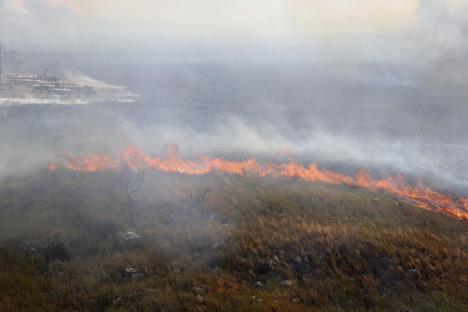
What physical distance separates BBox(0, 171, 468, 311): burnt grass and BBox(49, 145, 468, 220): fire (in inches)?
142

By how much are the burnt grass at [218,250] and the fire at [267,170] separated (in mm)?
3610

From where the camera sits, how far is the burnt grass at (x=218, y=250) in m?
10.9

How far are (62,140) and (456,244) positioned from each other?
3162 cm

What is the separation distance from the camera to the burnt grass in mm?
10922

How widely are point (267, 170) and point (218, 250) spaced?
1582 cm

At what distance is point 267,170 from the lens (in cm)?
2933

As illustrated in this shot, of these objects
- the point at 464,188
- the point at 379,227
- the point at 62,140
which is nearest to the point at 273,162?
the point at 464,188

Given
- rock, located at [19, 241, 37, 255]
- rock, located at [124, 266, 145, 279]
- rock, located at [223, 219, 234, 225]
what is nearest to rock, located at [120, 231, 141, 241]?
rock, located at [124, 266, 145, 279]

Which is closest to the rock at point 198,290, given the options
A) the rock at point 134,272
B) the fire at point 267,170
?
the rock at point 134,272

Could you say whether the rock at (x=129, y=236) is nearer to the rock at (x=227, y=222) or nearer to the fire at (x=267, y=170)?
the rock at (x=227, y=222)

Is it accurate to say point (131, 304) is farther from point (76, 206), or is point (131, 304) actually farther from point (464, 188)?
point (464, 188)

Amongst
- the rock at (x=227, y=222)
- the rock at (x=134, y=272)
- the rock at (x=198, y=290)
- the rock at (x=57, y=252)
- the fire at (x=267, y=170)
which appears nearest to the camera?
the rock at (x=198, y=290)

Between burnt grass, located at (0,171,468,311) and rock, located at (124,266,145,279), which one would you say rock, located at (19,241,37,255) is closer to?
burnt grass, located at (0,171,468,311)

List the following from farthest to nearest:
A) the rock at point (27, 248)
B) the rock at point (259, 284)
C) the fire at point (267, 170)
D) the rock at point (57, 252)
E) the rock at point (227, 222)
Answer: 1. the fire at point (267, 170)
2. the rock at point (227, 222)
3. the rock at point (27, 248)
4. the rock at point (57, 252)
5. the rock at point (259, 284)
